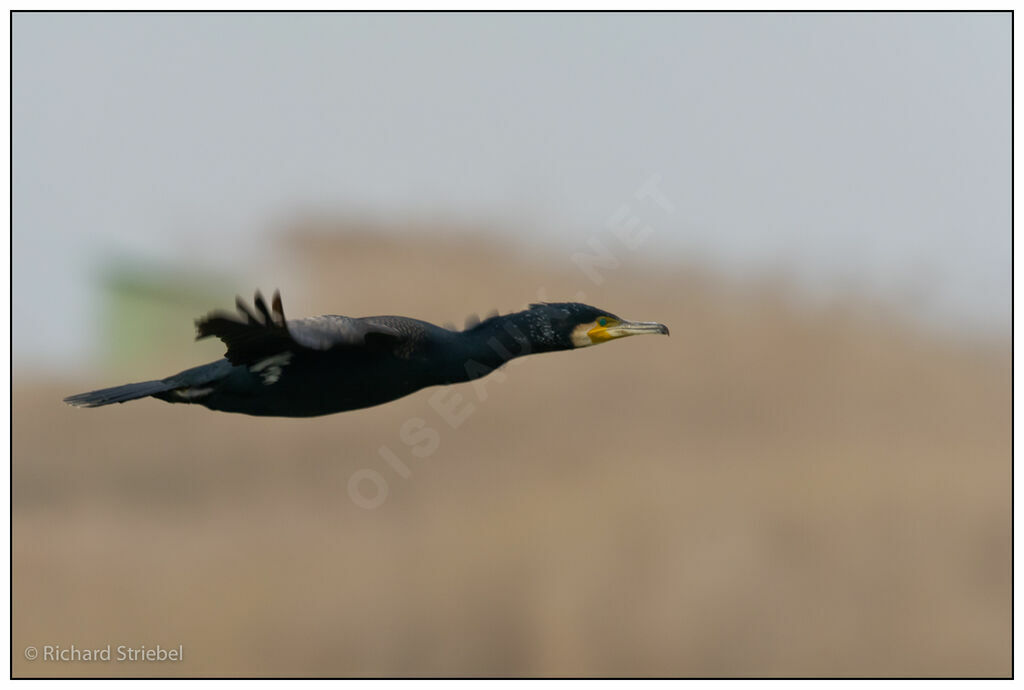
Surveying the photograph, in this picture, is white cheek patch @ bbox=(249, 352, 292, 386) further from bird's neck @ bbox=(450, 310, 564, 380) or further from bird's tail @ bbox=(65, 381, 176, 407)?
bird's neck @ bbox=(450, 310, 564, 380)

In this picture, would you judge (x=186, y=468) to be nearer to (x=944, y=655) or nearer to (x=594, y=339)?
(x=944, y=655)

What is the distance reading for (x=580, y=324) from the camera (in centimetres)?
655

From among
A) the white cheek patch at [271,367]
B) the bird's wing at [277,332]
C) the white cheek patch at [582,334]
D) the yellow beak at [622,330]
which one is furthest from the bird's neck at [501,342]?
the white cheek patch at [271,367]

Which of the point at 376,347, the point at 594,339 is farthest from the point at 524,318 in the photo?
the point at 376,347

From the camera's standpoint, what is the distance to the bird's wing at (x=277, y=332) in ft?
17.6

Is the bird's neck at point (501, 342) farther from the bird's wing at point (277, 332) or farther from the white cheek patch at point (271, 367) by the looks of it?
the white cheek patch at point (271, 367)

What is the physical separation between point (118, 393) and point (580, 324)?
97.3 inches

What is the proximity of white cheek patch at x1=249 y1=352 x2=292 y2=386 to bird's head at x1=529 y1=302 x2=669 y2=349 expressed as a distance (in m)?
1.37

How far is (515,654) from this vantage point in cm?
1878

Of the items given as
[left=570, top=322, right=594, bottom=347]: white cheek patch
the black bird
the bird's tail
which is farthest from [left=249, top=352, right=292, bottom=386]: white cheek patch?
[left=570, top=322, right=594, bottom=347]: white cheek patch

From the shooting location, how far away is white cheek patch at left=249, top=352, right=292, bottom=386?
5.96 meters

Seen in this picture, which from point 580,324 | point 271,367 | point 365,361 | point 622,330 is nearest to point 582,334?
point 580,324

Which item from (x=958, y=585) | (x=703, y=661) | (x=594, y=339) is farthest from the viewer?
(x=958, y=585)

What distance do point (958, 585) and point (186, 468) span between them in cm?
1293
